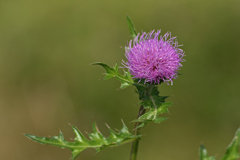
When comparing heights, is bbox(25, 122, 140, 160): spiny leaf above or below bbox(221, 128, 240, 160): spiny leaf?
above

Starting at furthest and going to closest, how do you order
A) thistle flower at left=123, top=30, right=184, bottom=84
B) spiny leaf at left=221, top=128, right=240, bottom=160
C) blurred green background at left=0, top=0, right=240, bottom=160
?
1. blurred green background at left=0, top=0, right=240, bottom=160
2. thistle flower at left=123, top=30, right=184, bottom=84
3. spiny leaf at left=221, top=128, right=240, bottom=160

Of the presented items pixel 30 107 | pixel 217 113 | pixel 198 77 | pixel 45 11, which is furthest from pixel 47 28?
pixel 217 113

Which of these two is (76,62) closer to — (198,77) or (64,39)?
(64,39)

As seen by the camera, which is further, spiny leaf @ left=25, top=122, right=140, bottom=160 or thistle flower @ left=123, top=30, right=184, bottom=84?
thistle flower @ left=123, top=30, right=184, bottom=84

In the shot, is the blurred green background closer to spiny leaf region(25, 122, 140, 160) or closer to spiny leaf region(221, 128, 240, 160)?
spiny leaf region(25, 122, 140, 160)

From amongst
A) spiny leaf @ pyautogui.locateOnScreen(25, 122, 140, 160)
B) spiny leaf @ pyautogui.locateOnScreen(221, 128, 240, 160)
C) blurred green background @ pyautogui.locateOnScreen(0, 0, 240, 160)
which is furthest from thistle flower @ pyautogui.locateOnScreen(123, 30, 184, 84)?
blurred green background @ pyautogui.locateOnScreen(0, 0, 240, 160)

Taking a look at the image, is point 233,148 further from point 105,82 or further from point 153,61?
point 105,82

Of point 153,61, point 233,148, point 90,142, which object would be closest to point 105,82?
point 153,61

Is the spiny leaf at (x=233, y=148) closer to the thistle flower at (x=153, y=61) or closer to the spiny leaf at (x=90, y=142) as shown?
the spiny leaf at (x=90, y=142)

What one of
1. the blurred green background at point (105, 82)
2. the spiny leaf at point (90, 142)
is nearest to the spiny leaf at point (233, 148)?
the spiny leaf at point (90, 142)
